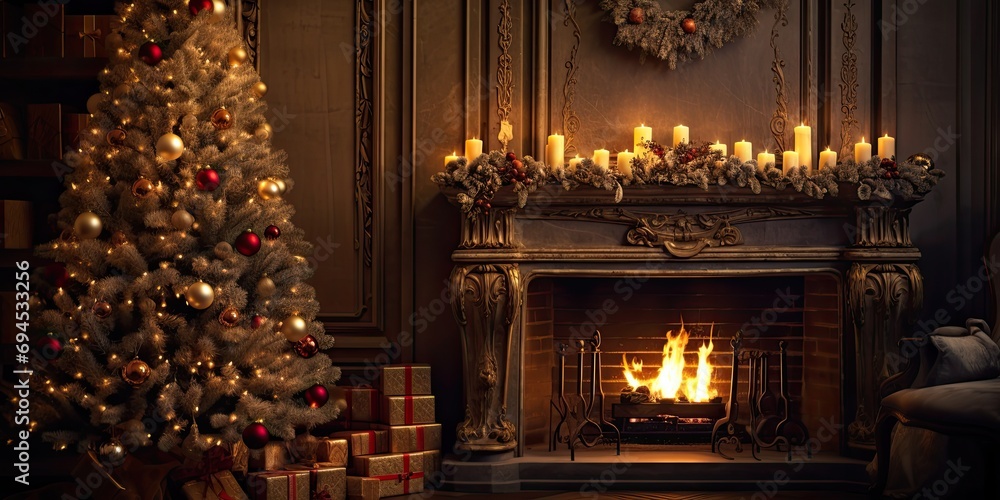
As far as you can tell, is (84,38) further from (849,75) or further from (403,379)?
(849,75)

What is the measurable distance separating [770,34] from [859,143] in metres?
0.70

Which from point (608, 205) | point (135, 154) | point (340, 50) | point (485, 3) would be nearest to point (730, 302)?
point (608, 205)

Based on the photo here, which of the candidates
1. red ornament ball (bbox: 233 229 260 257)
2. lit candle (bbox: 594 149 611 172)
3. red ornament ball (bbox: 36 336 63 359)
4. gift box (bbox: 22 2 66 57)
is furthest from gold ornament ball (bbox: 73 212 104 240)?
lit candle (bbox: 594 149 611 172)

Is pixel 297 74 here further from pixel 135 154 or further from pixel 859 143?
pixel 859 143

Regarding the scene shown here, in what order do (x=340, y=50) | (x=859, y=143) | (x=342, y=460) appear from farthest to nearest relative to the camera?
1. (x=340, y=50)
2. (x=859, y=143)
3. (x=342, y=460)

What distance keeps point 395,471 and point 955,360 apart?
2355 millimetres

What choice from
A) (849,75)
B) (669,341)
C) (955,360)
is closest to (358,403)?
(669,341)

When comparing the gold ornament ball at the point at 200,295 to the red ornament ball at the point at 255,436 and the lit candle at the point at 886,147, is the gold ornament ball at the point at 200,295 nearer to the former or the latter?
the red ornament ball at the point at 255,436

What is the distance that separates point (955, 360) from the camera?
404 cm

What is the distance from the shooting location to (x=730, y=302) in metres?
5.09

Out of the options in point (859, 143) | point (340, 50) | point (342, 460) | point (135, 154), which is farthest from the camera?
point (340, 50)

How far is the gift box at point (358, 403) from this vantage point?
15.2 ft

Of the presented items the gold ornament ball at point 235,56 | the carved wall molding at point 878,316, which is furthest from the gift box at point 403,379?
the carved wall molding at point 878,316

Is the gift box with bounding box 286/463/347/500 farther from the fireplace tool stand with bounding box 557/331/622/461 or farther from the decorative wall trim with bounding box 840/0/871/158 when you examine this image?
the decorative wall trim with bounding box 840/0/871/158
